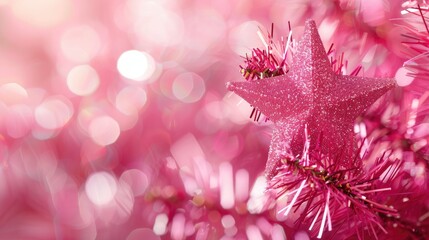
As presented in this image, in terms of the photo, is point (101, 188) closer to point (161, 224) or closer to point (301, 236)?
point (161, 224)

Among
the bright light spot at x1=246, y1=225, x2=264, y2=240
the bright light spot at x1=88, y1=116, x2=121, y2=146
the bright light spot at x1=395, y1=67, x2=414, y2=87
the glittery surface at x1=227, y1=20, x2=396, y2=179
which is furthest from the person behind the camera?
the bright light spot at x1=88, y1=116, x2=121, y2=146

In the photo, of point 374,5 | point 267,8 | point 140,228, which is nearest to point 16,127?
point 140,228

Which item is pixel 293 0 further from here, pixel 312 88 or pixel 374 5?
pixel 312 88

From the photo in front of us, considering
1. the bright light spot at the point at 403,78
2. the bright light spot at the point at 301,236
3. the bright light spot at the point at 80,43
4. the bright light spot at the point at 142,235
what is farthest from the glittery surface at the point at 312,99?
the bright light spot at the point at 80,43

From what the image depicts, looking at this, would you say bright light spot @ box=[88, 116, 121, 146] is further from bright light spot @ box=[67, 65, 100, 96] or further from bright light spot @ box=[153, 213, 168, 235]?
bright light spot @ box=[153, 213, 168, 235]

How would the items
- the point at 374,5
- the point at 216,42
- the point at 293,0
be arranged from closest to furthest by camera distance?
the point at 374,5 → the point at 293,0 → the point at 216,42

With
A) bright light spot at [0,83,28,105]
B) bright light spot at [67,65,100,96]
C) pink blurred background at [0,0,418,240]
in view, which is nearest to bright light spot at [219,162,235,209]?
pink blurred background at [0,0,418,240]
